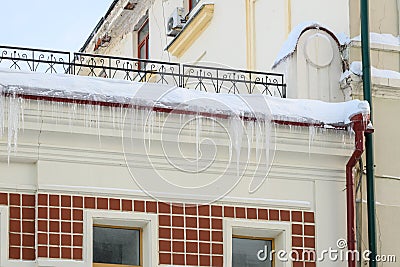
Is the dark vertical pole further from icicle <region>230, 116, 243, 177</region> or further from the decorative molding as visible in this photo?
the decorative molding

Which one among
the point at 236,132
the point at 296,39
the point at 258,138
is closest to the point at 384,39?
the point at 296,39

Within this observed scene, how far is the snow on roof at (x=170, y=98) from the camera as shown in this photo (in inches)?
639

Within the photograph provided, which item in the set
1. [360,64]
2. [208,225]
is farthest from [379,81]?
[208,225]

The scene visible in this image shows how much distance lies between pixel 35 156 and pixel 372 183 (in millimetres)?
3985

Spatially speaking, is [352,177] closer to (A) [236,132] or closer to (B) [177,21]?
(A) [236,132]

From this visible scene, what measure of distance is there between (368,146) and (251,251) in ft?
6.18

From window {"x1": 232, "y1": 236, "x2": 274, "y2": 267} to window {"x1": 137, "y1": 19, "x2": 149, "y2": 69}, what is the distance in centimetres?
984

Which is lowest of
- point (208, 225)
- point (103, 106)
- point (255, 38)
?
point (208, 225)

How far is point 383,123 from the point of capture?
18.0m

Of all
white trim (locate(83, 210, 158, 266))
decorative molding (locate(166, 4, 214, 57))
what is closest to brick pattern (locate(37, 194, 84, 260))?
white trim (locate(83, 210, 158, 266))

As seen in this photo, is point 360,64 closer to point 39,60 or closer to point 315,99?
point 315,99

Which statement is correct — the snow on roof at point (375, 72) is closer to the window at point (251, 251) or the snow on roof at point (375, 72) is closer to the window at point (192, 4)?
the window at point (251, 251)

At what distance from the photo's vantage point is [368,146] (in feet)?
57.7

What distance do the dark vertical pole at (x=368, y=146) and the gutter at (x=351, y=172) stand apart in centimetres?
22
